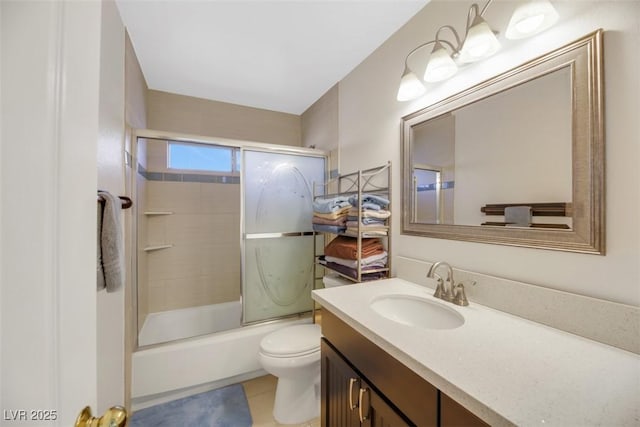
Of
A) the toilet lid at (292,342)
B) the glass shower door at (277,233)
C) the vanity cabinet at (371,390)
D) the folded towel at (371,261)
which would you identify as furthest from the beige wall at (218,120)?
the vanity cabinet at (371,390)

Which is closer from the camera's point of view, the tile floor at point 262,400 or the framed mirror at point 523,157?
the framed mirror at point 523,157

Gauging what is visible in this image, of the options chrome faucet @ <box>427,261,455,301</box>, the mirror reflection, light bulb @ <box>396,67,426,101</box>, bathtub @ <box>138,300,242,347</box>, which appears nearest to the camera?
the mirror reflection

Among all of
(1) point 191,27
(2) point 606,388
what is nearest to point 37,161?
(2) point 606,388

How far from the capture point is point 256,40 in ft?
5.06

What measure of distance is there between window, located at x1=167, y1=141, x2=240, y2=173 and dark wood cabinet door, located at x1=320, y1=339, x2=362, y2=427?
1.74m

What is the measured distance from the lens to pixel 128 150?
1.60 m

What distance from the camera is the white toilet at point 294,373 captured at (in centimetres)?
139

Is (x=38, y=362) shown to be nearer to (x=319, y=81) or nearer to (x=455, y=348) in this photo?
(x=455, y=348)

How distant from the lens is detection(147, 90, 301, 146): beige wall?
2201 millimetres

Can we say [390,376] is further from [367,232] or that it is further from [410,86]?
[410,86]

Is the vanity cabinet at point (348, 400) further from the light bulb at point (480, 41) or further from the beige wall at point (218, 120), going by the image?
the beige wall at point (218, 120)

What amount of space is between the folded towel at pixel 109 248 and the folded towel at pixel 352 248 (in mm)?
1041

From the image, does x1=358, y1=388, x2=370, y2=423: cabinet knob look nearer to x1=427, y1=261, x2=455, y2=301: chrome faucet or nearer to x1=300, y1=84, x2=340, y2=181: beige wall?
x1=427, y1=261, x2=455, y2=301: chrome faucet

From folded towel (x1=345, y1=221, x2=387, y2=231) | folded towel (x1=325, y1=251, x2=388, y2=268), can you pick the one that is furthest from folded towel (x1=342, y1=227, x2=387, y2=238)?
folded towel (x1=325, y1=251, x2=388, y2=268)
